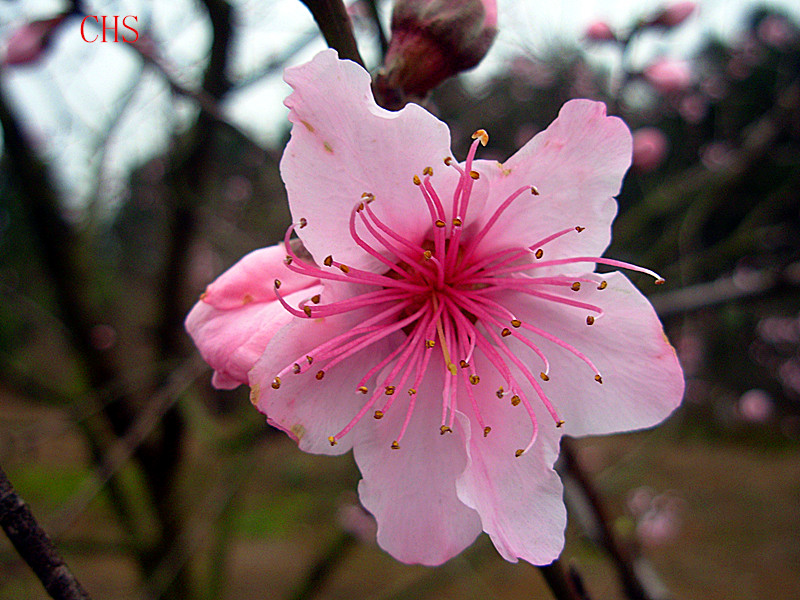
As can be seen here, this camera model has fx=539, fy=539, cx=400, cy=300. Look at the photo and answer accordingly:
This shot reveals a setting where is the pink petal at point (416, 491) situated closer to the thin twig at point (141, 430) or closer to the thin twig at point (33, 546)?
the thin twig at point (33, 546)

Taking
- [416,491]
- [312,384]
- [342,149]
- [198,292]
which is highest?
[342,149]

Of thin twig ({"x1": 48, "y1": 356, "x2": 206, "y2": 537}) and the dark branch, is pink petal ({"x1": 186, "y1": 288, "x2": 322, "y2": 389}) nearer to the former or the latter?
the dark branch

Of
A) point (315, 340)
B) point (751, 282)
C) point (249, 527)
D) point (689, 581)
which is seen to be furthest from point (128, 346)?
point (689, 581)

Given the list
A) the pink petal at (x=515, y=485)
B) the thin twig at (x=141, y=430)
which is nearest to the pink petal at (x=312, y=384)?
the pink petal at (x=515, y=485)

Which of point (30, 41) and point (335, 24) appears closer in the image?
point (335, 24)

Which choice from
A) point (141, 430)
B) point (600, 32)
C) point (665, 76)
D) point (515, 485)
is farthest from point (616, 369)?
point (665, 76)

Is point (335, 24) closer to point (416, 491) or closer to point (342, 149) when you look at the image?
point (342, 149)

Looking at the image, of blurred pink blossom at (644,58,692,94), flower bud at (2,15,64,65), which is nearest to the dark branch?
flower bud at (2,15,64,65)
